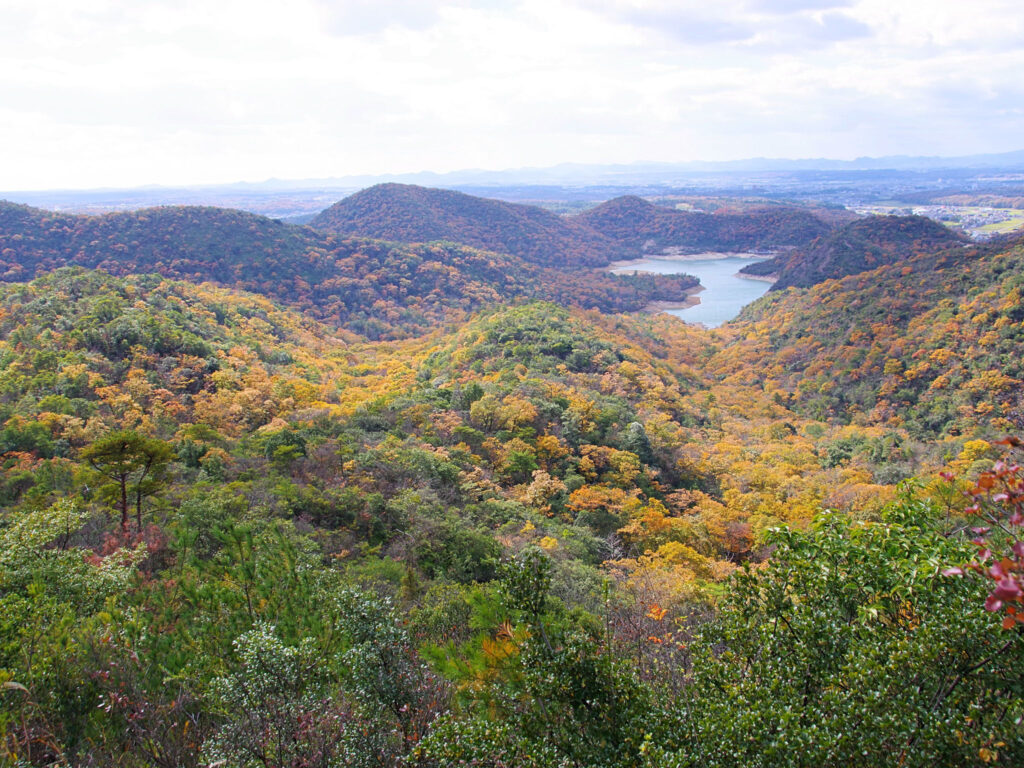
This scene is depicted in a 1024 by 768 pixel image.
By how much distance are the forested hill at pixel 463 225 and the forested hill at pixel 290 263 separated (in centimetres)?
2987

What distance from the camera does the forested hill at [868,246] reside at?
84188 millimetres

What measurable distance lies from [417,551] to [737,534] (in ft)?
41.6

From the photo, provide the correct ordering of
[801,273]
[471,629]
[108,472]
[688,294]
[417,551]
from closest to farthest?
[471,629] → [108,472] → [417,551] → [801,273] → [688,294]

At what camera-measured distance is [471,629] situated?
9.07m

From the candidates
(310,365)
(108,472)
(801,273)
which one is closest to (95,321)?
(310,365)

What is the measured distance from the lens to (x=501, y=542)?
618 inches

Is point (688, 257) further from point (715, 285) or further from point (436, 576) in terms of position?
point (436, 576)

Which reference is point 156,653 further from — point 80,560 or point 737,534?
point 737,534

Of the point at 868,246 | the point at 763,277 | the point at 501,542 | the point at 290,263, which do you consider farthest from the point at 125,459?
the point at 763,277

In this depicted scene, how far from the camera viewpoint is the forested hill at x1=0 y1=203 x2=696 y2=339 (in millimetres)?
74000

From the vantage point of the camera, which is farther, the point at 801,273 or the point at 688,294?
the point at 688,294

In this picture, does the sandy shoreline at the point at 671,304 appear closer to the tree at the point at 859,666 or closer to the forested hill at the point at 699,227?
the forested hill at the point at 699,227

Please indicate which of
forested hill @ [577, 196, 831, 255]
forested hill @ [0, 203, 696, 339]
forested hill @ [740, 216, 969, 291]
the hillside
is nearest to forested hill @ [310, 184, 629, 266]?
forested hill @ [577, 196, 831, 255]

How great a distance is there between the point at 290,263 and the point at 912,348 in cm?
7903
